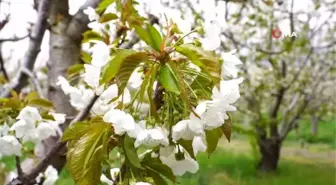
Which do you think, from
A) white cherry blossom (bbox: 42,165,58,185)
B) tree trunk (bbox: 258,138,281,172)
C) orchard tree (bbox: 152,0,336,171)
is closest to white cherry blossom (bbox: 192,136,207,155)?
white cherry blossom (bbox: 42,165,58,185)

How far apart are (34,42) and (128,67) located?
2.62 ft

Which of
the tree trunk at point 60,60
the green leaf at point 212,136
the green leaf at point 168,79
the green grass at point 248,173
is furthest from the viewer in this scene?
the green grass at point 248,173

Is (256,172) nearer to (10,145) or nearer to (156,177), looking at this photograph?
(10,145)

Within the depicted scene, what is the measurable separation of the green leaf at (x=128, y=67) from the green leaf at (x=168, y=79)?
0.10 feet

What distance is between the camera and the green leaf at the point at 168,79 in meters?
0.61

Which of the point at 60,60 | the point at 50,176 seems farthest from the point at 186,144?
the point at 60,60

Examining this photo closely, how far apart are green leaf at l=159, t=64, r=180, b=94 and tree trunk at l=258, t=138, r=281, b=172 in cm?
527

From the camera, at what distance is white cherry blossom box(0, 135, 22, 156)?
40.9 inches

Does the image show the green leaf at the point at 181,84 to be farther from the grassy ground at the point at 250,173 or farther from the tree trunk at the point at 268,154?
the tree trunk at the point at 268,154

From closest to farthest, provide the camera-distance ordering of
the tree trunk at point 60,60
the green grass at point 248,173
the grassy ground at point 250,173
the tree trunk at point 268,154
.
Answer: the tree trunk at point 60,60 < the green grass at point 248,173 < the grassy ground at point 250,173 < the tree trunk at point 268,154

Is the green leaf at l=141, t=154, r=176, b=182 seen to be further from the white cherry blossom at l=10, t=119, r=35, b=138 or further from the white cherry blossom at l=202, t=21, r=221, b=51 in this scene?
the white cherry blossom at l=10, t=119, r=35, b=138

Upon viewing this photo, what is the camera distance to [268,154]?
5.82 meters

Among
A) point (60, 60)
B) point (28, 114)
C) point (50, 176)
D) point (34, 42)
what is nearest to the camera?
point (28, 114)

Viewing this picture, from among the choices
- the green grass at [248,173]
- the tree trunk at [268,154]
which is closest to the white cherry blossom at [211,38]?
the green grass at [248,173]
